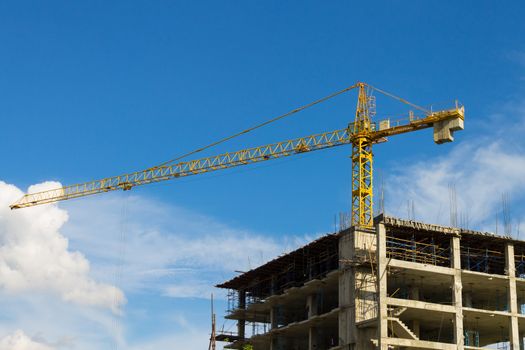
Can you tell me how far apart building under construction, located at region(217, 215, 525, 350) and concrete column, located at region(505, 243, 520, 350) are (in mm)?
100

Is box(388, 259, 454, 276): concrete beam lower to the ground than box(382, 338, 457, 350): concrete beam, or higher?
higher

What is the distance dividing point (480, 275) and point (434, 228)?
6.58 meters

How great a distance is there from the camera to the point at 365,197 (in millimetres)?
105500

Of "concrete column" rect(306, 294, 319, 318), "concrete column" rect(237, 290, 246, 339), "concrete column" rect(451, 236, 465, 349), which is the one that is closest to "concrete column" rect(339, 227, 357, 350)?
"concrete column" rect(306, 294, 319, 318)

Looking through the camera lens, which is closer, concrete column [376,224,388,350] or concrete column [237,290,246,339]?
concrete column [376,224,388,350]

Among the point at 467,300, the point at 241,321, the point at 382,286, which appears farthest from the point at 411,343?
the point at 241,321

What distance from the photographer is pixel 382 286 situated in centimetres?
8312

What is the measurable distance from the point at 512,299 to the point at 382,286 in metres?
15.1

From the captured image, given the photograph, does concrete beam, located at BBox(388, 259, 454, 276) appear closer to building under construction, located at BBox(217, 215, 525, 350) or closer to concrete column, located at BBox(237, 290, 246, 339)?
building under construction, located at BBox(217, 215, 525, 350)

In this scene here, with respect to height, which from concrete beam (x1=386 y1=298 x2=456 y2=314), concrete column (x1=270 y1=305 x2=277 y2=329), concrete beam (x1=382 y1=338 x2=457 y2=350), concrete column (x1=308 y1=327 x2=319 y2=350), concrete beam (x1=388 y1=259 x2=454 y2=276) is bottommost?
concrete beam (x1=382 y1=338 x2=457 y2=350)

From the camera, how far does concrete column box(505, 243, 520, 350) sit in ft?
286

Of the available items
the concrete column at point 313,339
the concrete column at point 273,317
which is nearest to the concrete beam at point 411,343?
the concrete column at point 313,339

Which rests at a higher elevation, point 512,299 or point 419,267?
point 419,267

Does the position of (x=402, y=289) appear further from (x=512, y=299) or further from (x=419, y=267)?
(x=512, y=299)
